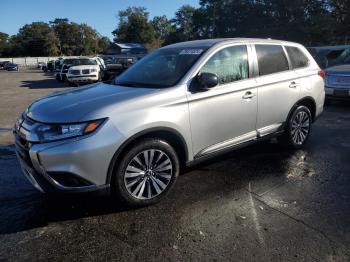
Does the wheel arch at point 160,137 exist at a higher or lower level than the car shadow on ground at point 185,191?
higher

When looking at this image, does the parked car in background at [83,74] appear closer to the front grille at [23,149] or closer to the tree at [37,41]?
the front grille at [23,149]

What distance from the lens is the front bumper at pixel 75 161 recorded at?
11.0ft

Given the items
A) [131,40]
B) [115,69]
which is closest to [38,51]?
[131,40]

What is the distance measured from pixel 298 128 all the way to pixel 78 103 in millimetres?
3571

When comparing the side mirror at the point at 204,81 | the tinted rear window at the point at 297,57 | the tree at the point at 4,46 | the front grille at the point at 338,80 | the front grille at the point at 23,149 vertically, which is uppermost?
the tree at the point at 4,46

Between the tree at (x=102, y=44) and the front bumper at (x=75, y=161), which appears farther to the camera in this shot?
the tree at (x=102, y=44)

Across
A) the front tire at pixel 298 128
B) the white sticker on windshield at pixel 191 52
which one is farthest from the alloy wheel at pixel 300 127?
the white sticker on windshield at pixel 191 52

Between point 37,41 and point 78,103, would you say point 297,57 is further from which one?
point 37,41

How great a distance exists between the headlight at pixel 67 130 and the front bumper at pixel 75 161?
0.05 metres

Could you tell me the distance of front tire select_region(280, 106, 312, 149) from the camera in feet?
18.3

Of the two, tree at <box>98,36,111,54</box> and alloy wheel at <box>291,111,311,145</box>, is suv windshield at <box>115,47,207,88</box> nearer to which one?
alloy wheel at <box>291,111,311,145</box>

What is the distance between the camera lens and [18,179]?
4.86m

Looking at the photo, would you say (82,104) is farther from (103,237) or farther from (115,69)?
(115,69)

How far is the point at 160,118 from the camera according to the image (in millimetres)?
3838
